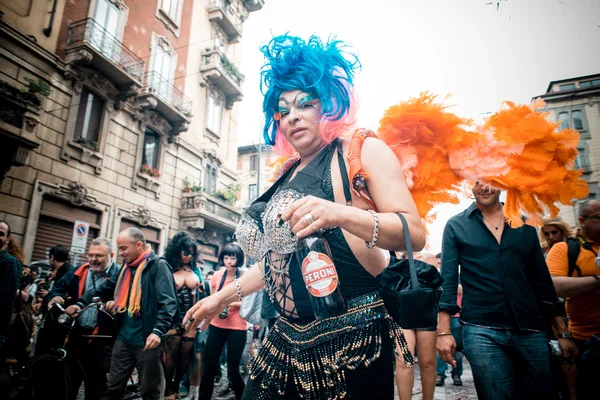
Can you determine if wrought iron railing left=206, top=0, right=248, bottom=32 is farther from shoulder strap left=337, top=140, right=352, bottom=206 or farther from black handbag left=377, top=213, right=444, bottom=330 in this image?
black handbag left=377, top=213, right=444, bottom=330

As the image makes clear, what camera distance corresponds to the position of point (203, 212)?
1630 cm

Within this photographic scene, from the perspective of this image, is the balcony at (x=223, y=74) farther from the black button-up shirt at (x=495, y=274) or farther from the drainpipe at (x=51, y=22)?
the black button-up shirt at (x=495, y=274)

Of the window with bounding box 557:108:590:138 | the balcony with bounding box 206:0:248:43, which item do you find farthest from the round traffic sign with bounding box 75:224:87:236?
the balcony with bounding box 206:0:248:43

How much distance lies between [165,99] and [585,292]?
51.7ft

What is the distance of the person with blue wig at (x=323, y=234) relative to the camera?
1207 millimetres

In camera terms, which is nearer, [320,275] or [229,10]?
[320,275]

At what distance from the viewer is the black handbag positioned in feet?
3.86

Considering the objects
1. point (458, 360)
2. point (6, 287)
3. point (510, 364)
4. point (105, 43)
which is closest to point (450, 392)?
point (458, 360)

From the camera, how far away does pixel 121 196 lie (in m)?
13.2

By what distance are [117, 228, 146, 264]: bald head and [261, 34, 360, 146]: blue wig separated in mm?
3338

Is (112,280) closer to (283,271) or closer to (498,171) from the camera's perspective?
(283,271)

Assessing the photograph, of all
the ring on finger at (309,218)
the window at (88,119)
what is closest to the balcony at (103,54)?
the window at (88,119)

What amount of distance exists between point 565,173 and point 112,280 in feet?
17.0

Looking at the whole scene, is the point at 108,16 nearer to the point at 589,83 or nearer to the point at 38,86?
the point at 38,86
